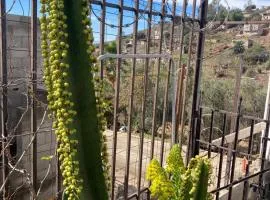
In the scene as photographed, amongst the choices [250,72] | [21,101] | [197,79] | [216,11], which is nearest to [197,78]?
[197,79]

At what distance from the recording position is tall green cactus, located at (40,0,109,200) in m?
0.84

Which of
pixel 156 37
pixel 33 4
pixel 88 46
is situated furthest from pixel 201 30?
pixel 88 46

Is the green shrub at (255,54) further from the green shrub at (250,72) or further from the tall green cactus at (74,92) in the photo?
the tall green cactus at (74,92)

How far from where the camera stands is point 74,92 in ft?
2.92

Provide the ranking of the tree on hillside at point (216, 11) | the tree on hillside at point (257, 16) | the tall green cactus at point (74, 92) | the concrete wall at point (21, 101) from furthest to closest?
the tree on hillside at point (257, 16)
the tree on hillside at point (216, 11)
the concrete wall at point (21, 101)
the tall green cactus at point (74, 92)

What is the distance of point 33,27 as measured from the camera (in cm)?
162

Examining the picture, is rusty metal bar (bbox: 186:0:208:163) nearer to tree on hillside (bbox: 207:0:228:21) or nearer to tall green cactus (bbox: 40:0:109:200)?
tree on hillside (bbox: 207:0:228:21)

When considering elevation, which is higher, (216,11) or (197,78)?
(216,11)

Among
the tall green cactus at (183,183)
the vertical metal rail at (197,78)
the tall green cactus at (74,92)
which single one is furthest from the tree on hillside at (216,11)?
the tall green cactus at (74,92)

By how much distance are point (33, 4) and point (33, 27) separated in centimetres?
10

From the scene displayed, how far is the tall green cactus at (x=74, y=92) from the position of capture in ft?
2.75

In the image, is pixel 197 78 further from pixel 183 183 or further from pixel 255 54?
pixel 255 54

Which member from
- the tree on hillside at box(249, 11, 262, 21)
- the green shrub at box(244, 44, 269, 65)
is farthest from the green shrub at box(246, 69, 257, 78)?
the tree on hillside at box(249, 11, 262, 21)

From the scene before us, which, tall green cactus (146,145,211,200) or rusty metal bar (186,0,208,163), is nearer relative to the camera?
tall green cactus (146,145,211,200)
